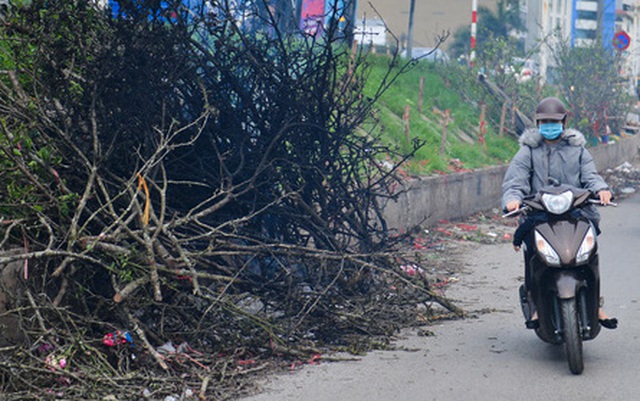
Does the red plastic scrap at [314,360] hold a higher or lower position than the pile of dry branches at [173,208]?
lower

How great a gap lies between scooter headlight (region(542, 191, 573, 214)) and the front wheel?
1.68 feet

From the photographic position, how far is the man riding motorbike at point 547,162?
22.4 feet

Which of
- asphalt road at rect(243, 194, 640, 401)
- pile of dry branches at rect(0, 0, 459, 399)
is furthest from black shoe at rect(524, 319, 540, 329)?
pile of dry branches at rect(0, 0, 459, 399)

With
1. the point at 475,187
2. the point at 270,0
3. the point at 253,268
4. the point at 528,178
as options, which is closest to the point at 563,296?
the point at 528,178

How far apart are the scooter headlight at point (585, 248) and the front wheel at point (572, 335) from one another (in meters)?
0.24

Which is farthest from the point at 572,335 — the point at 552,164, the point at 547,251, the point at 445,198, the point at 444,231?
the point at 445,198

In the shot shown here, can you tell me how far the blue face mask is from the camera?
685cm

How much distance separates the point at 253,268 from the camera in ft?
24.1

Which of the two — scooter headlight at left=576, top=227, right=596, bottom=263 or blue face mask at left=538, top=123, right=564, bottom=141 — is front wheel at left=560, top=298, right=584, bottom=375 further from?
blue face mask at left=538, top=123, right=564, bottom=141

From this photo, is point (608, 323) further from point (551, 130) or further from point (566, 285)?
point (551, 130)

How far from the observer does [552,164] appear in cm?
691

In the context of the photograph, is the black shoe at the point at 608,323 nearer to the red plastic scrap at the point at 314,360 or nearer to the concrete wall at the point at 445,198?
the red plastic scrap at the point at 314,360

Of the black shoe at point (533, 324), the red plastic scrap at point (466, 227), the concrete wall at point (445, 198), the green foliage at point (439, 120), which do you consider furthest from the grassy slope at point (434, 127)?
the black shoe at point (533, 324)

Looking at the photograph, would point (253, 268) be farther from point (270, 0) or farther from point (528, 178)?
point (270, 0)
